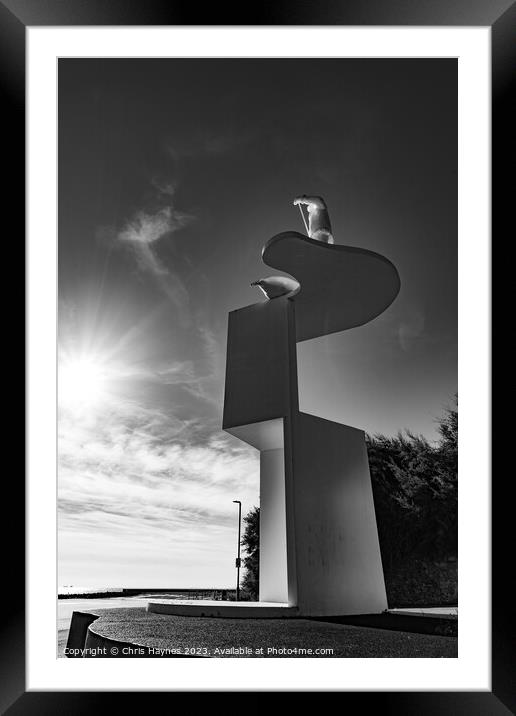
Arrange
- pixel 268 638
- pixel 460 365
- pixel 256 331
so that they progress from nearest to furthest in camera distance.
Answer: pixel 460 365, pixel 268 638, pixel 256 331

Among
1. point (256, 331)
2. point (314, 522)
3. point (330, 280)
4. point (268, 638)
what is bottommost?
point (268, 638)

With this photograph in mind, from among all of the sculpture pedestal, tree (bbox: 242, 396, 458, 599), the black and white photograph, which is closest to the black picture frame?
the sculpture pedestal

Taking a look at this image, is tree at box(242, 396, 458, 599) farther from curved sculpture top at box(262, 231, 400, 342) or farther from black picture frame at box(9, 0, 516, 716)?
black picture frame at box(9, 0, 516, 716)

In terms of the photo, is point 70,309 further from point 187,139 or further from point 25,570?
point 25,570

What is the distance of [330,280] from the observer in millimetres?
9016

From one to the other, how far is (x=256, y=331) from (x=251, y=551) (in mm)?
8686

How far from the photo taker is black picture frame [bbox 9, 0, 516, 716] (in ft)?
11.4

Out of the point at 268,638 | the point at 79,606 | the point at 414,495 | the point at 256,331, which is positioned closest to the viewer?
the point at 268,638

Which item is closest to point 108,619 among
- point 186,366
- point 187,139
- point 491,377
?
point 491,377

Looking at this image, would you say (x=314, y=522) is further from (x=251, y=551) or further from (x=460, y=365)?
(x=251, y=551)

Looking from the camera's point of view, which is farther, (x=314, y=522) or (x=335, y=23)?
(x=314, y=522)

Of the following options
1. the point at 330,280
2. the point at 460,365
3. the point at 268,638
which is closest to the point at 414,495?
the point at 330,280

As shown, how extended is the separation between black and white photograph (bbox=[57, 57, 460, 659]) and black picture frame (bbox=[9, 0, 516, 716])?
4.62 meters

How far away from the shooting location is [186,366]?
14.6 metres
